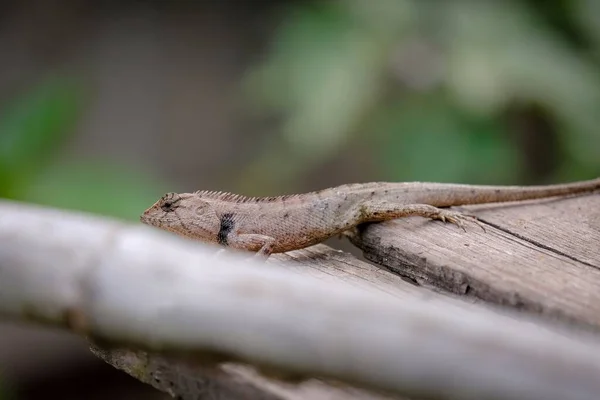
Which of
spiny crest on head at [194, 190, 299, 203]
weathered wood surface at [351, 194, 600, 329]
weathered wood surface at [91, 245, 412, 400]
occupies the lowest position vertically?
weathered wood surface at [91, 245, 412, 400]

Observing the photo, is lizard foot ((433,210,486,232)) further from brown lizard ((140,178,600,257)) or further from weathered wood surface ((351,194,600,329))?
brown lizard ((140,178,600,257))

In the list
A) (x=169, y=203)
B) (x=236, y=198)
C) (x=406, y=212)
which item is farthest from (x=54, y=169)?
(x=406, y=212)

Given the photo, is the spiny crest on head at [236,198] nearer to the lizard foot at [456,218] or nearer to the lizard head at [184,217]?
the lizard head at [184,217]

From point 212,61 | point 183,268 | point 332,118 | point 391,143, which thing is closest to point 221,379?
point 183,268

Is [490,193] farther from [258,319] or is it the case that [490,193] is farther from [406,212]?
[258,319]

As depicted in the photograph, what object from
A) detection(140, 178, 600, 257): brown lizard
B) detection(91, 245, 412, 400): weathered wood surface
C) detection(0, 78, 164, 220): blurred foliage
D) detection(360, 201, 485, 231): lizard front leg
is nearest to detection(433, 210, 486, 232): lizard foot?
detection(360, 201, 485, 231): lizard front leg

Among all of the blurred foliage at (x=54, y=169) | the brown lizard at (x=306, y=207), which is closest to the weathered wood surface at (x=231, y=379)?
the brown lizard at (x=306, y=207)

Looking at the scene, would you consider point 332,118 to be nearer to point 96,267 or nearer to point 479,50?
point 479,50
